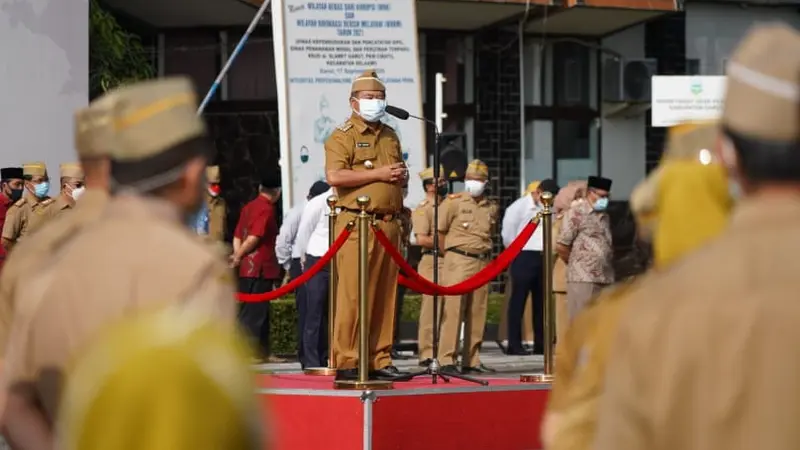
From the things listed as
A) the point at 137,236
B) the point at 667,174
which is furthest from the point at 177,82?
the point at 667,174

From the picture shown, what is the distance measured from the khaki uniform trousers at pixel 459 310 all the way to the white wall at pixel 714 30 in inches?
469

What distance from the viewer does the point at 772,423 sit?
8.29 feet

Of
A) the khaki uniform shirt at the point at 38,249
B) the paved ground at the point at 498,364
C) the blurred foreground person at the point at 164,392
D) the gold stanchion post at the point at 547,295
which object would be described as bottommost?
the paved ground at the point at 498,364

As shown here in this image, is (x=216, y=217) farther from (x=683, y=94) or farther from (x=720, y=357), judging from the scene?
(x=720, y=357)

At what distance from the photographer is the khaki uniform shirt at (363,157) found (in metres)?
9.80

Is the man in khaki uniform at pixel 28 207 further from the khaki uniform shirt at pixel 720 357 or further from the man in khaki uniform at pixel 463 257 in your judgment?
the khaki uniform shirt at pixel 720 357

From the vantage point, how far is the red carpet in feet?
29.5

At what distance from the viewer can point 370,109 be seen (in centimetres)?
982

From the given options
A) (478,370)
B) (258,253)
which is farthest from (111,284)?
(258,253)

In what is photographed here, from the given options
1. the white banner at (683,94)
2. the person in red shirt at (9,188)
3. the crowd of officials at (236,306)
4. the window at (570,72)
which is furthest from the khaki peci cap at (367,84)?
the window at (570,72)

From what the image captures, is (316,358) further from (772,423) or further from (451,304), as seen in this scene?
(772,423)

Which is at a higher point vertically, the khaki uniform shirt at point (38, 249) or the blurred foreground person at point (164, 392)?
the khaki uniform shirt at point (38, 249)

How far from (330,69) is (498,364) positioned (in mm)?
3229

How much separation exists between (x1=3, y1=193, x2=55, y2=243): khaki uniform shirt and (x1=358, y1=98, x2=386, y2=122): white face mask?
517 cm
